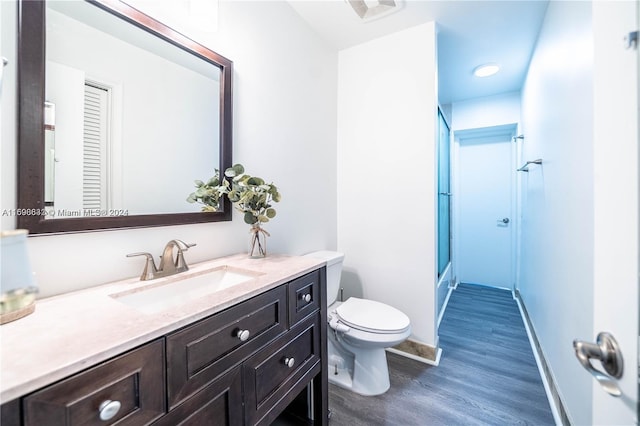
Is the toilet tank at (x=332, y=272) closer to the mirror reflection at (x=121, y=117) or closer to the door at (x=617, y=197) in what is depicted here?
the mirror reflection at (x=121, y=117)

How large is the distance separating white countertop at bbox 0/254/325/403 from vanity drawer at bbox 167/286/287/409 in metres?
0.03

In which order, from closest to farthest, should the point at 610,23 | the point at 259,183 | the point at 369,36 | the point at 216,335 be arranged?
the point at 610,23, the point at 216,335, the point at 259,183, the point at 369,36

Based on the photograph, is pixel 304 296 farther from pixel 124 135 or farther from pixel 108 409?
pixel 124 135

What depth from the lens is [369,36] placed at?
2096mm

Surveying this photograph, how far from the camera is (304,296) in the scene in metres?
1.11

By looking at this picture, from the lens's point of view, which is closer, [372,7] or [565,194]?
[565,194]

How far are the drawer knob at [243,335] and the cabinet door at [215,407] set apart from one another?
9 centimetres

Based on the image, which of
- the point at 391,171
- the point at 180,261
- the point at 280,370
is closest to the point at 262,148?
the point at 180,261

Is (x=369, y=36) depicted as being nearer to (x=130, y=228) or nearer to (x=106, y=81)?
(x=106, y=81)

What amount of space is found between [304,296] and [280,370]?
0.28m

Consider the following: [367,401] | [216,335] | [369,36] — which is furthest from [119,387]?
[369,36]

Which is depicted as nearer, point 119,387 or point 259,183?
point 119,387

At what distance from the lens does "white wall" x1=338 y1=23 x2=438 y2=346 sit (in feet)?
6.37

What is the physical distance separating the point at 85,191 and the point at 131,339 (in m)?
0.66
